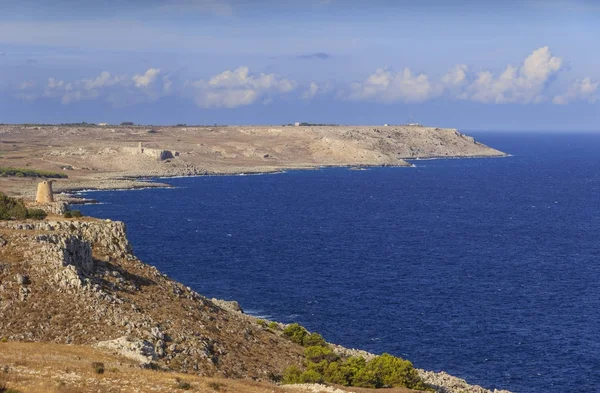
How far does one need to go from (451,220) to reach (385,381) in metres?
96.0

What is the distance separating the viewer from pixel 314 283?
8794 centimetres

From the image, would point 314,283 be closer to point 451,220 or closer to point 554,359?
point 554,359

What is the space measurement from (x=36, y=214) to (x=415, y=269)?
177 ft

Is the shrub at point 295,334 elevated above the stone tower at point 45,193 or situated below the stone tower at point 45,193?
below

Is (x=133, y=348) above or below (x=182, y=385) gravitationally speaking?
below

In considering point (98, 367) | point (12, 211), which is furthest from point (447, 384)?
point (12, 211)

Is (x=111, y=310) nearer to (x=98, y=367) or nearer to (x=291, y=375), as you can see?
(x=98, y=367)

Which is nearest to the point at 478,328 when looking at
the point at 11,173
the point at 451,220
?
the point at 451,220

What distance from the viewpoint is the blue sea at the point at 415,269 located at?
6562 cm

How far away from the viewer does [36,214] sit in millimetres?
53500

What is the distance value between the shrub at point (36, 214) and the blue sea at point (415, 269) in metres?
26.5

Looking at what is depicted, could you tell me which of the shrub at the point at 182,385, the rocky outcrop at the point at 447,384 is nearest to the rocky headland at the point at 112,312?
the rocky outcrop at the point at 447,384

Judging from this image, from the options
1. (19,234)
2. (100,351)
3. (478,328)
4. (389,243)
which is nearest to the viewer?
(100,351)

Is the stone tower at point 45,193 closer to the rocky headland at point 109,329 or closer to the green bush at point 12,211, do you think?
the green bush at point 12,211
